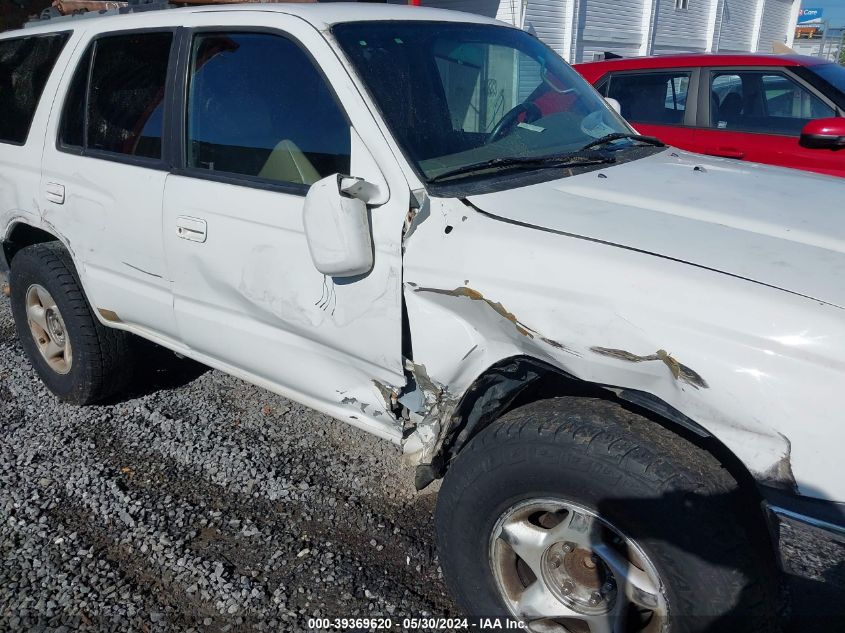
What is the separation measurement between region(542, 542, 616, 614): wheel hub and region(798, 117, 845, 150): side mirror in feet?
12.2

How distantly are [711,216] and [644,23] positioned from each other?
16.8m

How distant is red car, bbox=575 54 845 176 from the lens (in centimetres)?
511

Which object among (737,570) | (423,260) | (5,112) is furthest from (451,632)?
(5,112)

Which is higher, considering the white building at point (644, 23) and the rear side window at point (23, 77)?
the white building at point (644, 23)

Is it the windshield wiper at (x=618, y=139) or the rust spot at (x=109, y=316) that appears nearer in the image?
the windshield wiper at (x=618, y=139)

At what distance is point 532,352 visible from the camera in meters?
2.04

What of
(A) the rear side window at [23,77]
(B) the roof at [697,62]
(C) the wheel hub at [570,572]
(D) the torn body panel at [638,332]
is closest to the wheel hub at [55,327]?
(A) the rear side window at [23,77]

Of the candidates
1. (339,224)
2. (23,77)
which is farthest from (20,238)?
(339,224)

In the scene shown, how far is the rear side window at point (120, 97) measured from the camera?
10.1ft

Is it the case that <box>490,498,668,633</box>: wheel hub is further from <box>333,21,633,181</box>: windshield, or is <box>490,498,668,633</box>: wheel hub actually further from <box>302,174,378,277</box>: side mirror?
<box>333,21,633,181</box>: windshield

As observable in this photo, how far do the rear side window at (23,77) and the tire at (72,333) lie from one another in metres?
0.63

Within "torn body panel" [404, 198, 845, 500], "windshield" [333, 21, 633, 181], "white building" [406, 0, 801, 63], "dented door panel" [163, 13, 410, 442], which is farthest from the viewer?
"white building" [406, 0, 801, 63]

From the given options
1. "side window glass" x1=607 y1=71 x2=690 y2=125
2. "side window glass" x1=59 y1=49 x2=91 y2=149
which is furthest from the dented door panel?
"side window glass" x1=607 y1=71 x2=690 y2=125

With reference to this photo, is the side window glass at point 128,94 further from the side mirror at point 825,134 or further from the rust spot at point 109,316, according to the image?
the side mirror at point 825,134
